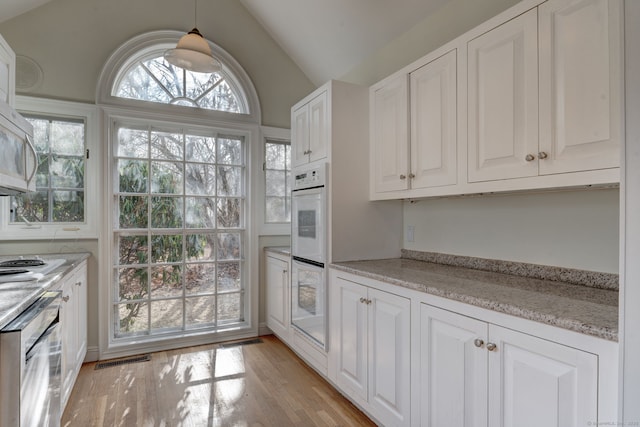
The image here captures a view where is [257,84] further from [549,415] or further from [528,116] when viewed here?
[549,415]

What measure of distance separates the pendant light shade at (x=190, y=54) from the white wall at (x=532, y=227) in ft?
5.72

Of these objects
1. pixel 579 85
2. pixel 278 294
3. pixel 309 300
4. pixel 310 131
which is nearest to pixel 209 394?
pixel 309 300

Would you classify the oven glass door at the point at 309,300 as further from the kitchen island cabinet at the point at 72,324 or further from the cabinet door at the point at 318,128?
the kitchen island cabinet at the point at 72,324

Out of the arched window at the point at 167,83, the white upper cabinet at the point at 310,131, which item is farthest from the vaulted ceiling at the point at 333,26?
the white upper cabinet at the point at 310,131

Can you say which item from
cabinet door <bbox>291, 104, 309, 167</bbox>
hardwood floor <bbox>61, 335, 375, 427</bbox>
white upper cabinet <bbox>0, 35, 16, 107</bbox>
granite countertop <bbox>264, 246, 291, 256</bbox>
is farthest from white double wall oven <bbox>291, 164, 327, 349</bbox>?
white upper cabinet <bbox>0, 35, 16, 107</bbox>

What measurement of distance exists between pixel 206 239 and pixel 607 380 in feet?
10.1

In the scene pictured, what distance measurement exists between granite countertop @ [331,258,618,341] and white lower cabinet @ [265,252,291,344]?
1067mm

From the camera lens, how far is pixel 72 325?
217cm

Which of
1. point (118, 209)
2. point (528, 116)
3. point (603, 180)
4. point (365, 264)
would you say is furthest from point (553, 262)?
point (118, 209)

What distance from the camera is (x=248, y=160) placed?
137 inches

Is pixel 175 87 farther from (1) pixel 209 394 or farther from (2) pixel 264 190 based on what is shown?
(1) pixel 209 394

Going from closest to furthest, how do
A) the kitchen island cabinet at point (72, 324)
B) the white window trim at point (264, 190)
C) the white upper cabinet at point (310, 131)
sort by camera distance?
1. the kitchen island cabinet at point (72, 324)
2. the white upper cabinet at point (310, 131)
3. the white window trim at point (264, 190)

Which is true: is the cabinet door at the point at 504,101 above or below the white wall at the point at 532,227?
above

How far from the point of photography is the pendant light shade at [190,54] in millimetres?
2096
